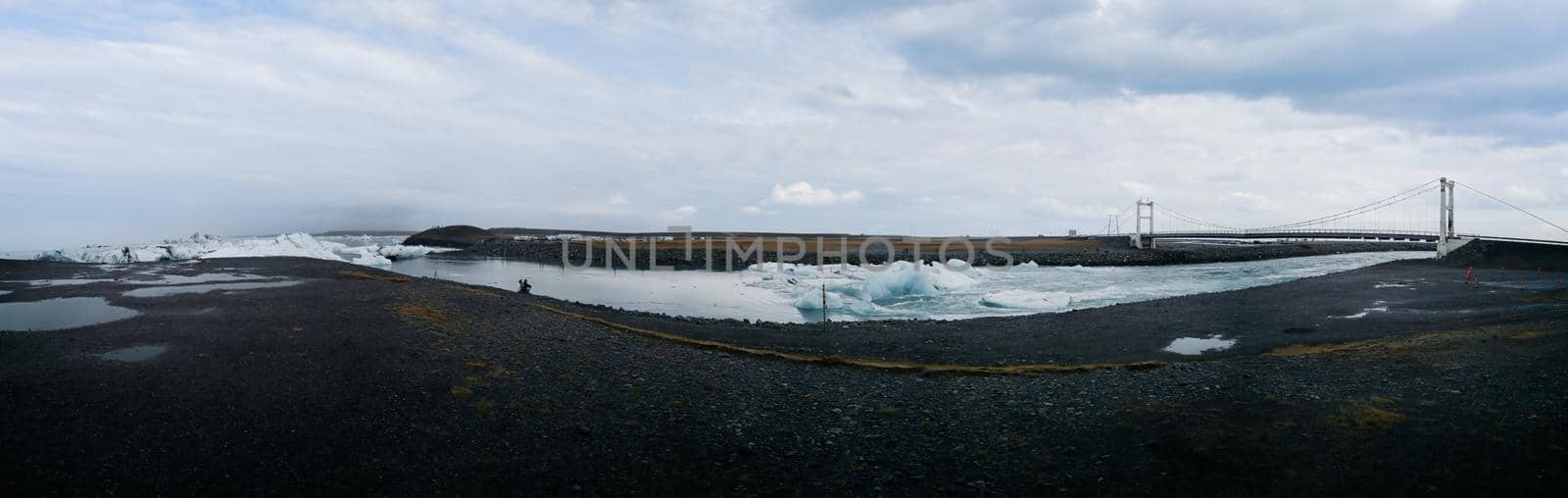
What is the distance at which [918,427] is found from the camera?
280 inches

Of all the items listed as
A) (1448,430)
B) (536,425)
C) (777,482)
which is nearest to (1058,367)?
(1448,430)

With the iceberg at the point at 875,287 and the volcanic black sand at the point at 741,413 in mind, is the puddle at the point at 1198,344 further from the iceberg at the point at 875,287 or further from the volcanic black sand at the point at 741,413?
the iceberg at the point at 875,287

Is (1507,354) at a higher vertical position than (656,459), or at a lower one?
higher

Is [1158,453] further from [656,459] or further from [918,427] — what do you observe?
[656,459]

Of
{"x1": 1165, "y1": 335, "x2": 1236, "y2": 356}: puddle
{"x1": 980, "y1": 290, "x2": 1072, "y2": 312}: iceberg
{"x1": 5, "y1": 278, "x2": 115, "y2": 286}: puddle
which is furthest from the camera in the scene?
{"x1": 980, "y1": 290, "x2": 1072, "y2": 312}: iceberg

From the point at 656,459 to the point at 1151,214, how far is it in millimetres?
97958

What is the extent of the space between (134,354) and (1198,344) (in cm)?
1662

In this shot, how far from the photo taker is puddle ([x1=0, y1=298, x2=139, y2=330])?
11.3m

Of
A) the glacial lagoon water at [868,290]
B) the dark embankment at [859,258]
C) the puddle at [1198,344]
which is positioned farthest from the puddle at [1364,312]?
the dark embankment at [859,258]

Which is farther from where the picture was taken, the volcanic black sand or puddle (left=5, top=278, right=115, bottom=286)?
puddle (left=5, top=278, right=115, bottom=286)

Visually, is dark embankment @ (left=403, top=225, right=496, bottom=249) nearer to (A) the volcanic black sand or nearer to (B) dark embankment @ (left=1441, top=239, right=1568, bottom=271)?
(A) the volcanic black sand

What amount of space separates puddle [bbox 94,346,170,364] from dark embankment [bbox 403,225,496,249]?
291 feet

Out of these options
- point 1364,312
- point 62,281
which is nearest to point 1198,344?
point 1364,312

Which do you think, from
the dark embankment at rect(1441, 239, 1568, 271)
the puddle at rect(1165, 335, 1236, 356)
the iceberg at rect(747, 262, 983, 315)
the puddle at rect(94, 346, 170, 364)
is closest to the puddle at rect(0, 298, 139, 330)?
the puddle at rect(94, 346, 170, 364)
